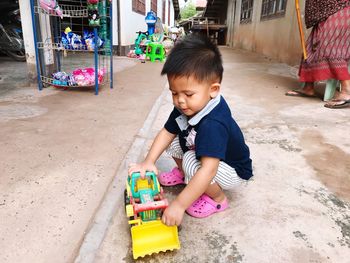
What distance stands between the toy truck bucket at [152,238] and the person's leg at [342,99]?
3037 millimetres

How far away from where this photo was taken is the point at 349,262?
4.09 feet

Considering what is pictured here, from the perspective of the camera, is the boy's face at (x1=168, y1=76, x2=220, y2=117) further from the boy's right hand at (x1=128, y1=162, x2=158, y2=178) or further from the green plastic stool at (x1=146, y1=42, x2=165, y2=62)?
the green plastic stool at (x1=146, y1=42, x2=165, y2=62)

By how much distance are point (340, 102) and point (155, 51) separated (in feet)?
17.7

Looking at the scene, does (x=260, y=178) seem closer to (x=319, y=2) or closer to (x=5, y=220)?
(x=5, y=220)

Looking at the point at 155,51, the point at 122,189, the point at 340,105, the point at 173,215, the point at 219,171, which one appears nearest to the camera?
the point at 173,215

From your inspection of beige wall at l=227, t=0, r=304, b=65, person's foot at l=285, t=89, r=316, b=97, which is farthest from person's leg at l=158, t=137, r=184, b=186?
beige wall at l=227, t=0, r=304, b=65

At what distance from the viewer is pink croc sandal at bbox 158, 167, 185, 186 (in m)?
1.78

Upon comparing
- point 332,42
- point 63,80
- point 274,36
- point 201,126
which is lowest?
point 63,80

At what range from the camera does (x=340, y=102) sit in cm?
354

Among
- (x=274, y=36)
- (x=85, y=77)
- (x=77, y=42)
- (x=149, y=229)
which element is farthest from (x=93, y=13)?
(x=274, y=36)

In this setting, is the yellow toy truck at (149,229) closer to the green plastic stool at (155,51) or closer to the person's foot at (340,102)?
the person's foot at (340,102)

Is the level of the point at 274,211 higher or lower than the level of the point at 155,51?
lower

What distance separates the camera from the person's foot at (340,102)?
3529 millimetres

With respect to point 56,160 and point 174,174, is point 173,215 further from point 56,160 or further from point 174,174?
point 56,160
